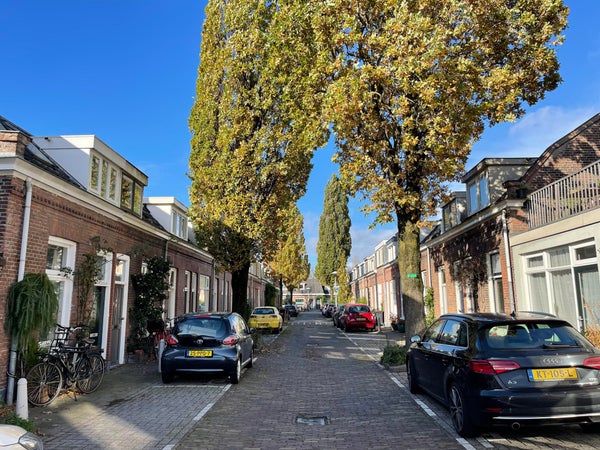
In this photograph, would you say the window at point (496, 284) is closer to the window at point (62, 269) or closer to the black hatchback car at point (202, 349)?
the black hatchback car at point (202, 349)

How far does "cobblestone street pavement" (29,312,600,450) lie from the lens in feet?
18.4

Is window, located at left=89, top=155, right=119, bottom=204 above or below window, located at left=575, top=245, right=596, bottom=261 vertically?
above

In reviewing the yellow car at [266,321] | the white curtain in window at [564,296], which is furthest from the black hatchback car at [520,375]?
the yellow car at [266,321]

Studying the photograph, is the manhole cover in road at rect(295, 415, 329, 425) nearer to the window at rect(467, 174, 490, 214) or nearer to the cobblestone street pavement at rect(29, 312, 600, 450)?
the cobblestone street pavement at rect(29, 312, 600, 450)

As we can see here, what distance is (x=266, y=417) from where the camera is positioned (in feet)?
23.2

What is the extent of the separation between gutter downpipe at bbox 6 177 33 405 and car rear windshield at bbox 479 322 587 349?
769 centimetres

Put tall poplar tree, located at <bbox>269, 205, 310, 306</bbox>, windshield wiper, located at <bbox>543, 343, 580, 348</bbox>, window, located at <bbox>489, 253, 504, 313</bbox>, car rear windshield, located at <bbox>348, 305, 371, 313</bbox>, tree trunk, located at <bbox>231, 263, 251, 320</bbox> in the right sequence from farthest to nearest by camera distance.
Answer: tall poplar tree, located at <bbox>269, 205, 310, 306</bbox> → car rear windshield, located at <bbox>348, 305, 371, 313</bbox> → tree trunk, located at <bbox>231, 263, 251, 320</bbox> → window, located at <bbox>489, 253, 504, 313</bbox> → windshield wiper, located at <bbox>543, 343, 580, 348</bbox>

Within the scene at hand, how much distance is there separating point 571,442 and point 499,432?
0.85 m

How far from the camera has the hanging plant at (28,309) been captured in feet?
24.9

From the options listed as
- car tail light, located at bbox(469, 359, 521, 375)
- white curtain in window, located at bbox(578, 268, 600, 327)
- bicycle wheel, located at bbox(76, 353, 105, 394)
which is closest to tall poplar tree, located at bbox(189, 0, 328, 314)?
bicycle wheel, located at bbox(76, 353, 105, 394)

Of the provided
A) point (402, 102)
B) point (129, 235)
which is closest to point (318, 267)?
point (129, 235)

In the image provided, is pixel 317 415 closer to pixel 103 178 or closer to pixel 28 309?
pixel 28 309

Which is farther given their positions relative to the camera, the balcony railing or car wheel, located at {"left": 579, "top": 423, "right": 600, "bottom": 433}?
the balcony railing

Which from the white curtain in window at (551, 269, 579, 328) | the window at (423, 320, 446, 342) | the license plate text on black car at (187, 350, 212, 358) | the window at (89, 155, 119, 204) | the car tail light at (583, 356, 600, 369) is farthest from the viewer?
the window at (89, 155, 119, 204)
